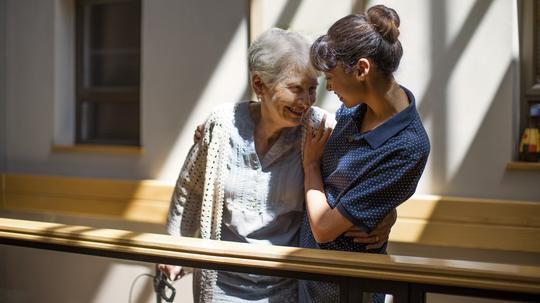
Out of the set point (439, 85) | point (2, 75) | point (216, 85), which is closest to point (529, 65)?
point (439, 85)

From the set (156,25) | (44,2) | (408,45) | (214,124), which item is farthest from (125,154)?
(214,124)

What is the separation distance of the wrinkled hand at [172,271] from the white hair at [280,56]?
0.66 meters

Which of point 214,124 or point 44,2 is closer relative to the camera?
point 214,124

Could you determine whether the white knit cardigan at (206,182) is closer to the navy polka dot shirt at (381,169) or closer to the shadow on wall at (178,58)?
the navy polka dot shirt at (381,169)

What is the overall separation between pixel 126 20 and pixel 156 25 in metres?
0.47

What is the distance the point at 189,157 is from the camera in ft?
7.80

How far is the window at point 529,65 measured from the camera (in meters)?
3.48

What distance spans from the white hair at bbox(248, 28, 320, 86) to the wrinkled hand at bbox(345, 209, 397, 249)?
519mm

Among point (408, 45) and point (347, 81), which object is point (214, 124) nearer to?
point (347, 81)

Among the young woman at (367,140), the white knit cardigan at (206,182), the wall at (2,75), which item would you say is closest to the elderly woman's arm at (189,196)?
the white knit cardigan at (206,182)

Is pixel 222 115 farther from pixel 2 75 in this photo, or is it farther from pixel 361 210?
pixel 2 75

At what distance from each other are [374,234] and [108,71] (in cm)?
348

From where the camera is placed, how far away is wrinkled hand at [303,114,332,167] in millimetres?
2025

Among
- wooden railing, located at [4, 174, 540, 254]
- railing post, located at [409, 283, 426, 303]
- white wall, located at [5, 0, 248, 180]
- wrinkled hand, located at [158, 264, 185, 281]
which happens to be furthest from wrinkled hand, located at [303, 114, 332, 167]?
white wall, located at [5, 0, 248, 180]
